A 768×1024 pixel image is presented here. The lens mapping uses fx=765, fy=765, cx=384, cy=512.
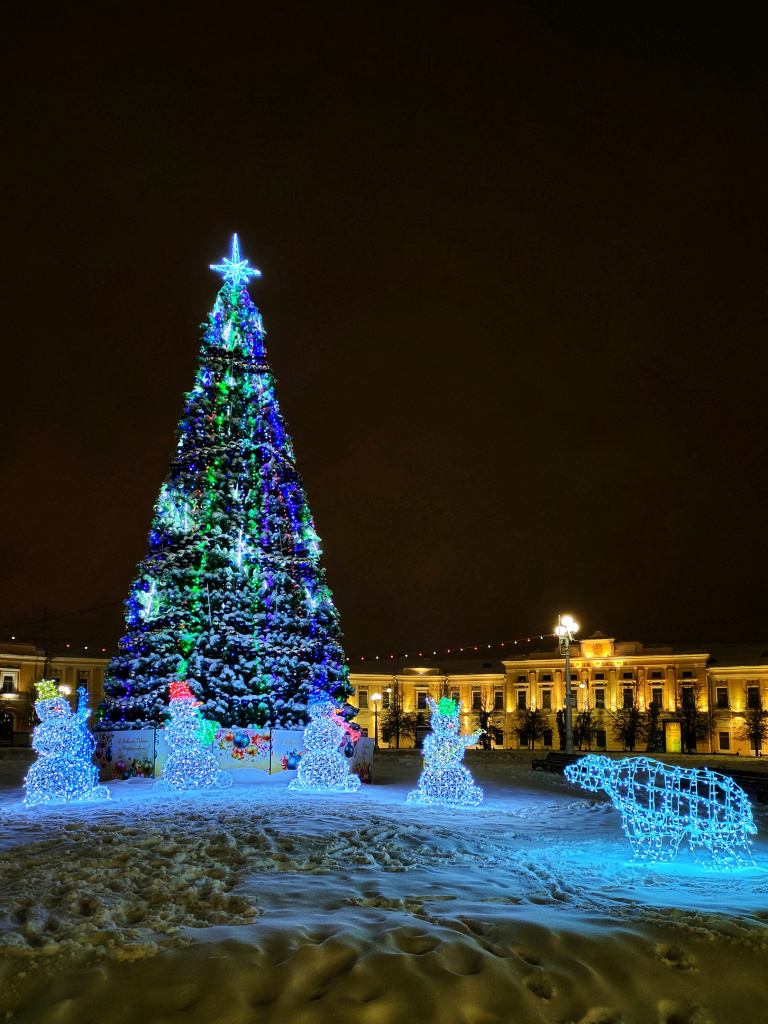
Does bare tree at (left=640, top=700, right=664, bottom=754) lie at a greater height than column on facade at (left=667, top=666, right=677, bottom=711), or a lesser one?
lesser

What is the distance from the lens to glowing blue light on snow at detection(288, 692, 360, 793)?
17781mm

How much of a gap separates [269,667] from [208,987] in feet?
56.6

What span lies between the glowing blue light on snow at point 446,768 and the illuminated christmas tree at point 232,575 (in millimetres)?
5957

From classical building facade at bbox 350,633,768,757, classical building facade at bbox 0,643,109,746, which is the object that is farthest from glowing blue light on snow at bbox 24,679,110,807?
classical building facade at bbox 350,633,768,757

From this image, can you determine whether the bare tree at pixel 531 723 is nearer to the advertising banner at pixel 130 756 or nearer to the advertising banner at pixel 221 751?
the advertising banner at pixel 221 751

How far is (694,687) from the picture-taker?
66250mm

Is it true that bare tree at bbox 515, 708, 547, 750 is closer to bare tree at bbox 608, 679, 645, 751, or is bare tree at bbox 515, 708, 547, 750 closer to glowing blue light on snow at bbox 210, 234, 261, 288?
bare tree at bbox 608, 679, 645, 751

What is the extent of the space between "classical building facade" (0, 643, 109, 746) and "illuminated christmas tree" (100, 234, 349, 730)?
44.8 meters

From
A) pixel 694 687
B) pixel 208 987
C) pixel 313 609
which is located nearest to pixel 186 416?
pixel 313 609

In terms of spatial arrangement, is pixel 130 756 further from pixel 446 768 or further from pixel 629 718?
pixel 629 718

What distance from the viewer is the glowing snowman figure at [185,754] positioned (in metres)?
17.3

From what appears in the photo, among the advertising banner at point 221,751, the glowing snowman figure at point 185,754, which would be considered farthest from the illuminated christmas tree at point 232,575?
the glowing snowman figure at point 185,754

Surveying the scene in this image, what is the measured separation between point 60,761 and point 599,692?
61.9m

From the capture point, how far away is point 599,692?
6988 cm
